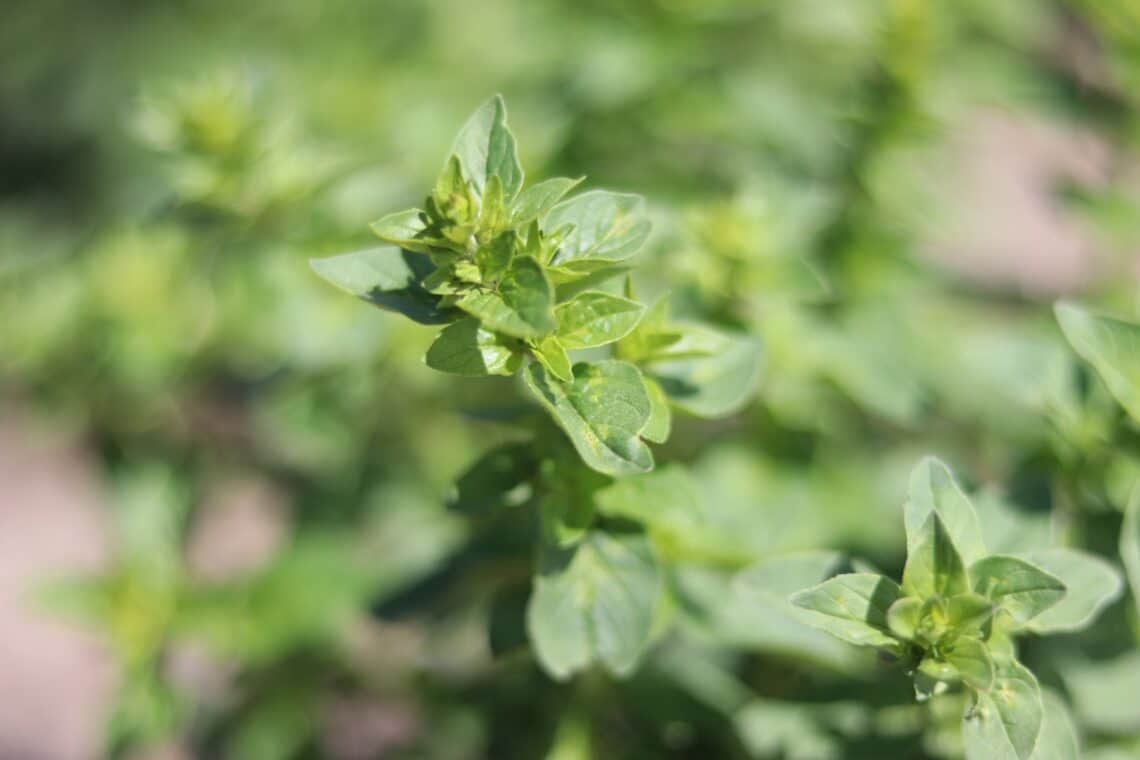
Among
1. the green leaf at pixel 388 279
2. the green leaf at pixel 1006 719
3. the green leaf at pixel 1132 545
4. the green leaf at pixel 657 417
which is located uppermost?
the green leaf at pixel 388 279

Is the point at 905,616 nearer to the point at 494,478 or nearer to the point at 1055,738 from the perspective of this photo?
the point at 1055,738

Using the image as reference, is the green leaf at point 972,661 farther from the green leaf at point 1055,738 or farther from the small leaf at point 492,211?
the small leaf at point 492,211

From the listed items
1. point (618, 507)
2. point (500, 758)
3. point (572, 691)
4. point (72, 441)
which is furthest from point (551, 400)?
point (72, 441)

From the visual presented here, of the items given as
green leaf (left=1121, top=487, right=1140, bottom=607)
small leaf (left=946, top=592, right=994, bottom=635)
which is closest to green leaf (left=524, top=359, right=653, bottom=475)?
small leaf (left=946, top=592, right=994, bottom=635)

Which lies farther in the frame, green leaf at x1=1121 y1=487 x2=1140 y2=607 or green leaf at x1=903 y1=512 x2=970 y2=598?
green leaf at x1=1121 y1=487 x2=1140 y2=607

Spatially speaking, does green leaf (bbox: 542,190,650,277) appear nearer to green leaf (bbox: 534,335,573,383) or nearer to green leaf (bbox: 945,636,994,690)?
green leaf (bbox: 534,335,573,383)

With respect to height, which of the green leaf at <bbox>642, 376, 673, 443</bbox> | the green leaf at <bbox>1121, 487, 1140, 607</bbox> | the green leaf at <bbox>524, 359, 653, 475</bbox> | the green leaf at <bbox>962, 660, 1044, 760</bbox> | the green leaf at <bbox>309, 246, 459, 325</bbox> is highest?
the green leaf at <bbox>309, 246, 459, 325</bbox>

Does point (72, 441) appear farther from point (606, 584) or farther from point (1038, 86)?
point (1038, 86)

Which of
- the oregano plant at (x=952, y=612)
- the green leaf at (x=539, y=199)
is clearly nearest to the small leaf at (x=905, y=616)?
the oregano plant at (x=952, y=612)
